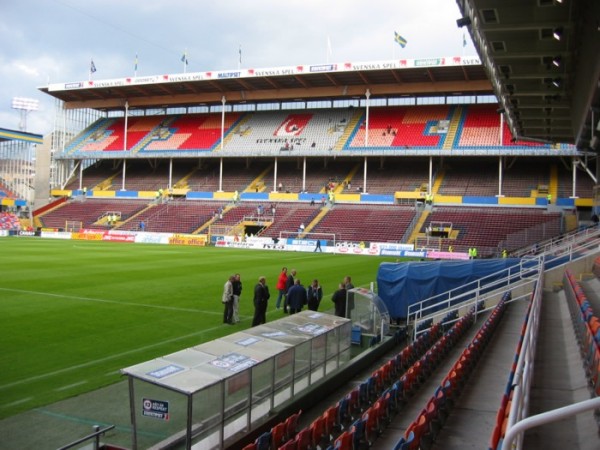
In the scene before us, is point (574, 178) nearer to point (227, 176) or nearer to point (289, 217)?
point (289, 217)

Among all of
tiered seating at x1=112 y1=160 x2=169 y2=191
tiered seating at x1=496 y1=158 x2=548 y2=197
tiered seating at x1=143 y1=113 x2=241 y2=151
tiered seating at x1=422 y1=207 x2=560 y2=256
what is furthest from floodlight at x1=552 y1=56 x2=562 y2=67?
tiered seating at x1=112 y1=160 x2=169 y2=191

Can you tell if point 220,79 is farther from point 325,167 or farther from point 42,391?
point 42,391

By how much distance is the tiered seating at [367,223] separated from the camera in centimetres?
4516

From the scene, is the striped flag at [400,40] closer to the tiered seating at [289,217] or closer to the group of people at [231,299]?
the tiered seating at [289,217]

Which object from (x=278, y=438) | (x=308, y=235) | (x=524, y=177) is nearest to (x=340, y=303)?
(x=278, y=438)

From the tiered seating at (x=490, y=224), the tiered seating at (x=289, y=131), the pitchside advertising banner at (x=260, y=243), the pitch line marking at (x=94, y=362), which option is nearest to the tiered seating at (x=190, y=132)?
the tiered seating at (x=289, y=131)

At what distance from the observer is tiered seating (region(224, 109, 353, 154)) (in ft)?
184

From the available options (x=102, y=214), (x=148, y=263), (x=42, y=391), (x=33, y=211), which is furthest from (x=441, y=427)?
(x=33, y=211)

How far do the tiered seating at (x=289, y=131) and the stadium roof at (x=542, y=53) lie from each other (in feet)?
122

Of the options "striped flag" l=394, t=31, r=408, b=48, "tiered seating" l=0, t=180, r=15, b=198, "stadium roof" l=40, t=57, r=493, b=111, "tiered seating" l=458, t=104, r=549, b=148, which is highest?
"striped flag" l=394, t=31, r=408, b=48

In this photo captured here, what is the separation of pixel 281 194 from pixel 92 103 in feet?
89.0

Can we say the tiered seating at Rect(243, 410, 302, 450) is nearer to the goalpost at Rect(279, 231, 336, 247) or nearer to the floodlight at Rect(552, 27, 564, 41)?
the floodlight at Rect(552, 27, 564, 41)

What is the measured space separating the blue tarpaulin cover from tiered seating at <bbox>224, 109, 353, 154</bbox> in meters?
37.0

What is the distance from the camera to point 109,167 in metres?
67.4
